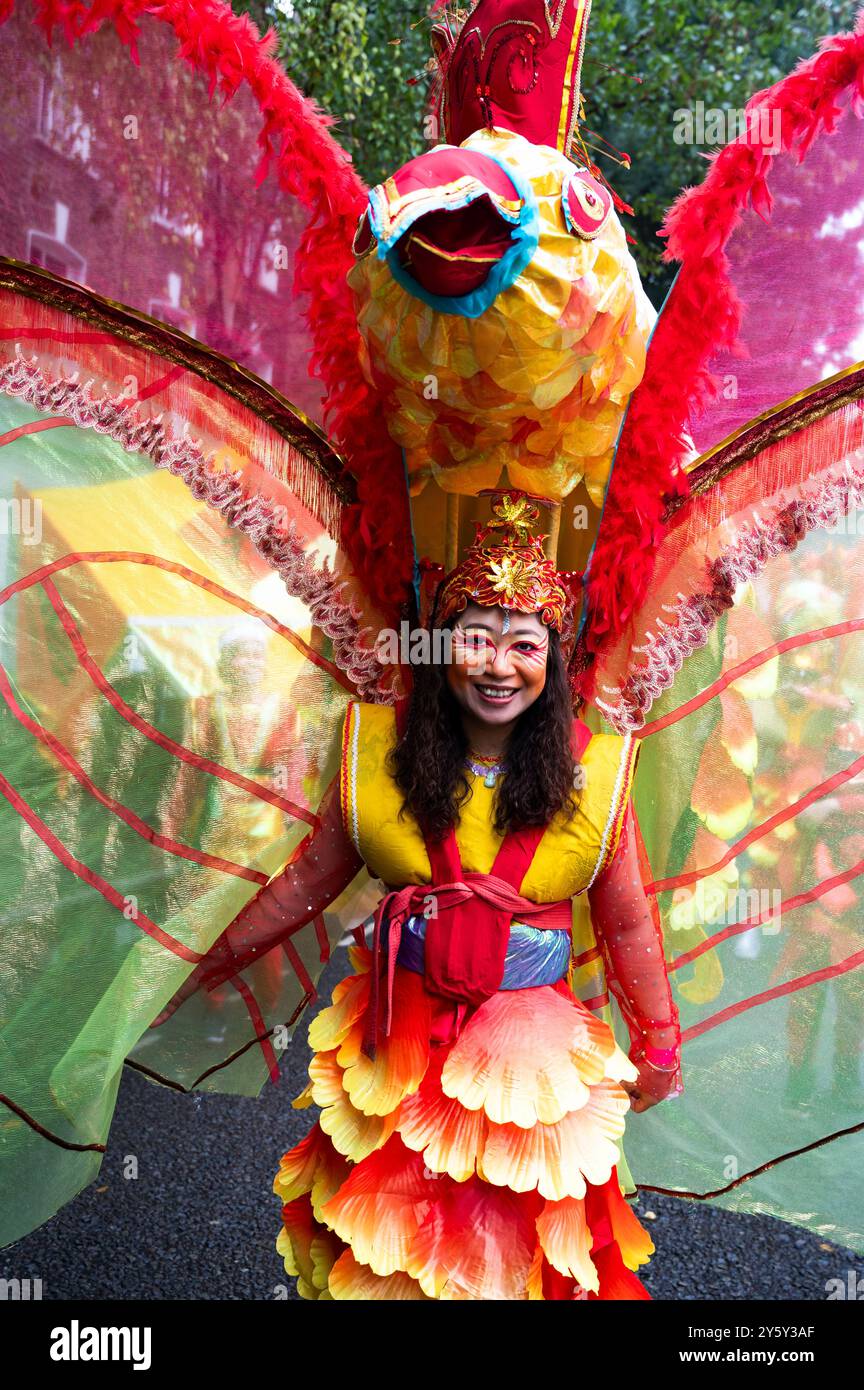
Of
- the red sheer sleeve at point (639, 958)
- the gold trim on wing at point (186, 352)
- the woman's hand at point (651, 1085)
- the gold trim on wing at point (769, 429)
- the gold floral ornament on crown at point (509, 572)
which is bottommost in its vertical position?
the woman's hand at point (651, 1085)

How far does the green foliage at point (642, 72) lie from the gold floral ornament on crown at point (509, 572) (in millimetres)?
3847

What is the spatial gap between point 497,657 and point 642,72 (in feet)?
20.6

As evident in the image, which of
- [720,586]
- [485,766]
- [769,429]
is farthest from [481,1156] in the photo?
[769,429]

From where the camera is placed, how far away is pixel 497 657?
1.84 metres

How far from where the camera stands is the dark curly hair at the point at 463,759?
186 cm

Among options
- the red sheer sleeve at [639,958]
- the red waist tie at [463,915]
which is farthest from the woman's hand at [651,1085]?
the red waist tie at [463,915]

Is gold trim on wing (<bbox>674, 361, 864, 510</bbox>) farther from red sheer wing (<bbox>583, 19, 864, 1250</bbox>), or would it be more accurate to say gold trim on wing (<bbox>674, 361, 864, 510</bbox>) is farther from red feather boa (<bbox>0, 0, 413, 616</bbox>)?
red feather boa (<bbox>0, 0, 413, 616</bbox>)

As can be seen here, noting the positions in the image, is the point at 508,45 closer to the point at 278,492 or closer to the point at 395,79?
the point at 278,492

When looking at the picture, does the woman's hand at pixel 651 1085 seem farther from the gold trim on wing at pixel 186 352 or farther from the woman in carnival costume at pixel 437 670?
the gold trim on wing at pixel 186 352

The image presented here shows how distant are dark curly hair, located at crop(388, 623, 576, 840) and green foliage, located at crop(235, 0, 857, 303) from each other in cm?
400

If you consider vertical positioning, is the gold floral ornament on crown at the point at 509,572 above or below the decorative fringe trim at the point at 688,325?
below

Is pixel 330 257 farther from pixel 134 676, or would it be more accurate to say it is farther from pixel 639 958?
pixel 639 958
